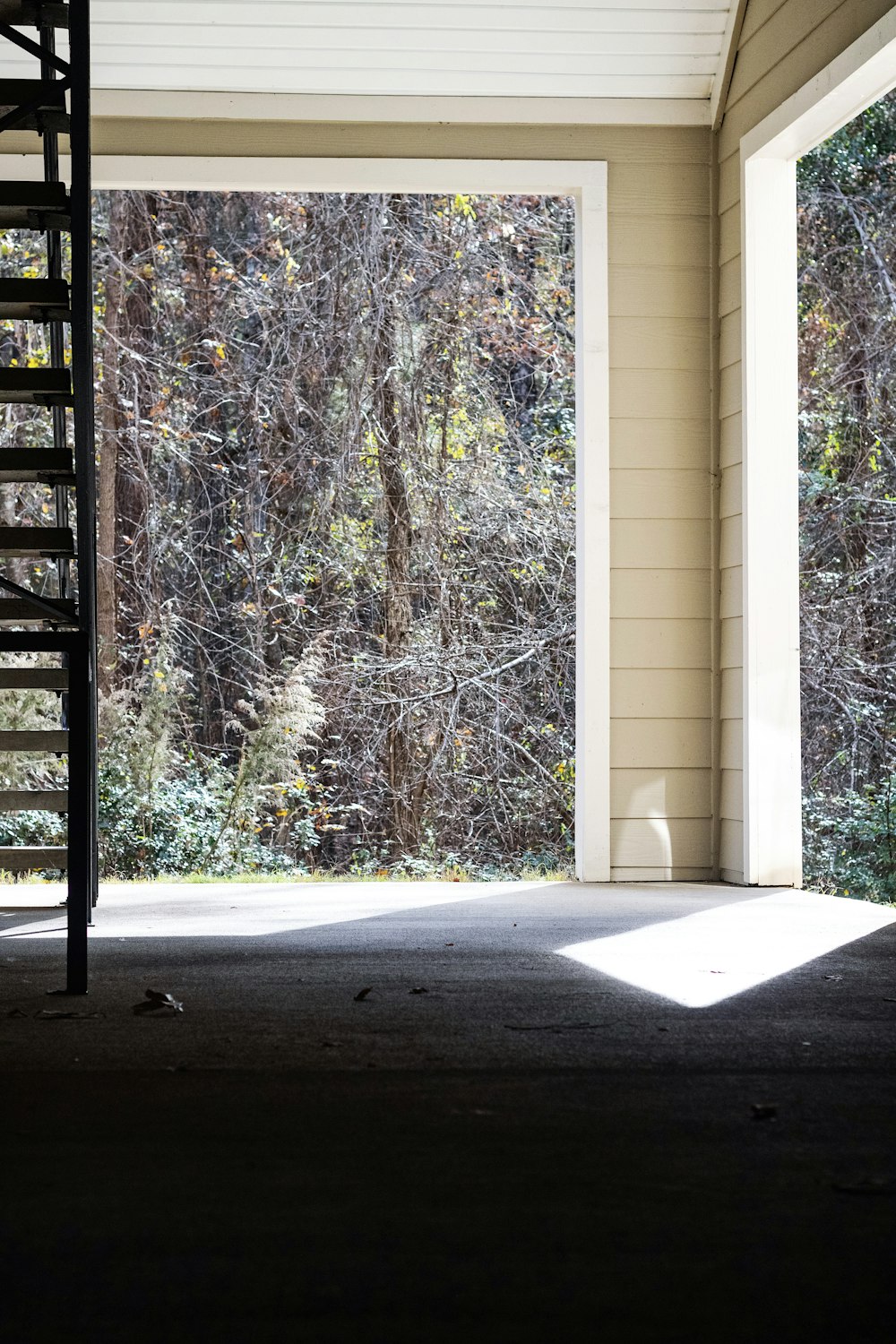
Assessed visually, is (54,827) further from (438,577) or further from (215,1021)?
(215,1021)

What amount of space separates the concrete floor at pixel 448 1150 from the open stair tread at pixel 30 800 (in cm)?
61

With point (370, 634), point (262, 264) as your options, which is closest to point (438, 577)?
point (370, 634)

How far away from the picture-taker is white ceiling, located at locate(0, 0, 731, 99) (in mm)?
5488

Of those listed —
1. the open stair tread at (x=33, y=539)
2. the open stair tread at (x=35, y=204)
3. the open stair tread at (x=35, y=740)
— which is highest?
the open stair tread at (x=35, y=204)

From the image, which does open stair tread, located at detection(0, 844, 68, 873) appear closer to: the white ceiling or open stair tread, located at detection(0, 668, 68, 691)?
open stair tread, located at detection(0, 668, 68, 691)

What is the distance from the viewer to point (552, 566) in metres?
9.17

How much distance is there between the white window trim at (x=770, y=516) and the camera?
215 inches

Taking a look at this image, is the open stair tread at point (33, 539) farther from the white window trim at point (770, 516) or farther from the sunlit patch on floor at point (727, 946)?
the white window trim at point (770, 516)

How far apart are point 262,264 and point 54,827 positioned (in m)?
4.16

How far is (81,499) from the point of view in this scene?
334 cm

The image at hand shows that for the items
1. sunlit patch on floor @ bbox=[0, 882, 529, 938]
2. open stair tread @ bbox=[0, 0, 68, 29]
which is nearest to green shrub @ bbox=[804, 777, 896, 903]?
sunlit patch on floor @ bbox=[0, 882, 529, 938]

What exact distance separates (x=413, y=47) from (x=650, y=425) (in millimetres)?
1822

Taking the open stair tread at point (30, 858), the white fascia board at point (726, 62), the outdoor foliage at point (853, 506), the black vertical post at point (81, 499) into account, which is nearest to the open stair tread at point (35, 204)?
the black vertical post at point (81, 499)

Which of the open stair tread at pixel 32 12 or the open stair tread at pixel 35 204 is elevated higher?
the open stair tread at pixel 32 12
